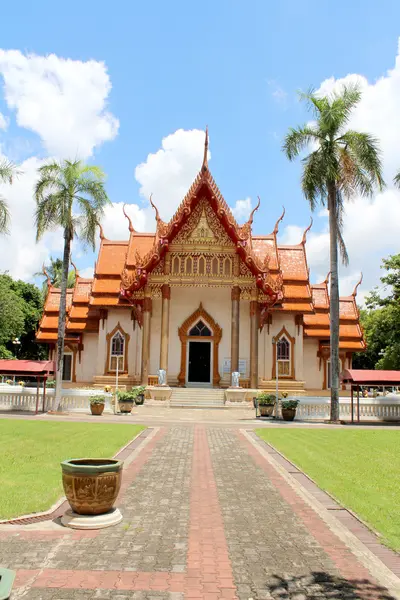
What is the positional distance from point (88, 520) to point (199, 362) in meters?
27.5

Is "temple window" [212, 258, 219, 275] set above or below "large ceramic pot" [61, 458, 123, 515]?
above

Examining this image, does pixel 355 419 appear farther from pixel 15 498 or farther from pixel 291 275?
pixel 15 498

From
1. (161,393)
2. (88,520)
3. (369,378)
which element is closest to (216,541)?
(88,520)

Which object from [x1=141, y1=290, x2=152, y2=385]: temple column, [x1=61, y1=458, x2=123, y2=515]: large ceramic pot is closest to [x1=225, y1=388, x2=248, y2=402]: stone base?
[x1=141, y1=290, x2=152, y2=385]: temple column

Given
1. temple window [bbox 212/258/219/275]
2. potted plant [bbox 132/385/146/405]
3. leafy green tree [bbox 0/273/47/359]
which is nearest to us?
potted plant [bbox 132/385/146/405]

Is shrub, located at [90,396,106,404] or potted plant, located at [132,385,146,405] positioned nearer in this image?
shrub, located at [90,396,106,404]

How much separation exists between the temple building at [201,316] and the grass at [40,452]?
13.7 metres

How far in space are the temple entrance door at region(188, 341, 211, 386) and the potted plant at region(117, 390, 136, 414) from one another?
8.04 meters

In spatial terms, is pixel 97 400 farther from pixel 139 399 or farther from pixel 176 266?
pixel 176 266

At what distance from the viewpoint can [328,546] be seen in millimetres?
6176

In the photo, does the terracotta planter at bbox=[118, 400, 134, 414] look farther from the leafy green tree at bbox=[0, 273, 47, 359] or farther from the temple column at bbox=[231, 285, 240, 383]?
the leafy green tree at bbox=[0, 273, 47, 359]

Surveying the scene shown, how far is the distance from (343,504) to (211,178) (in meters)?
27.3

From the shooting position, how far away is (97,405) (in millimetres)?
25469

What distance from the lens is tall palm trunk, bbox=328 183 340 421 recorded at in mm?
24516
